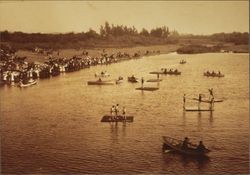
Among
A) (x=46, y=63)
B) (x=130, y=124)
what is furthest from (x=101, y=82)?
(x=46, y=63)

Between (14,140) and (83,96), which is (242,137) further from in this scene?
(14,140)

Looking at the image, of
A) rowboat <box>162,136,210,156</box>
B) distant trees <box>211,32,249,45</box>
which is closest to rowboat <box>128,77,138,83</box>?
distant trees <box>211,32,249,45</box>

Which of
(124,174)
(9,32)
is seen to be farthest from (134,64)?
(124,174)

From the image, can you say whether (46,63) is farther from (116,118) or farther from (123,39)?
(116,118)

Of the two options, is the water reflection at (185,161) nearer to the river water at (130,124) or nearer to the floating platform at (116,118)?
the river water at (130,124)

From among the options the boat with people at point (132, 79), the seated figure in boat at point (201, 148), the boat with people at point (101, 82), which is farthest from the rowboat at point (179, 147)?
the boat with people at point (101, 82)

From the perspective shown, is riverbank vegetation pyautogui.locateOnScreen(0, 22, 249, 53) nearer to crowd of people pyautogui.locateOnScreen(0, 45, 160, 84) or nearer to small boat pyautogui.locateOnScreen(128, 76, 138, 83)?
crowd of people pyautogui.locateOnScreen(0, 45, 160, 84)
